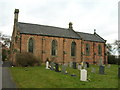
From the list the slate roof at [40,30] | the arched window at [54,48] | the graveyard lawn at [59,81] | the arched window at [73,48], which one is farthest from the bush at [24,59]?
the arched window at [73,48]

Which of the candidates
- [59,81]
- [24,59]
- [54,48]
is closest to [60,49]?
[54,48]

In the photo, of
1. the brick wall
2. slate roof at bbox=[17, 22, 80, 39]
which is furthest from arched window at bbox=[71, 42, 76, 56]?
slate roof at bbox=[17, 22, 80, 39]

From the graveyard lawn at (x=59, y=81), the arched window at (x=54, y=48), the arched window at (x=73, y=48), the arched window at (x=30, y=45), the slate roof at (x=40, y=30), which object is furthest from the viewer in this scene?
the arched window at (x=73, y=48)

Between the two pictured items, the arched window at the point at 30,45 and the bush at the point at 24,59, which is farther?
the arched window at the point at 30,45

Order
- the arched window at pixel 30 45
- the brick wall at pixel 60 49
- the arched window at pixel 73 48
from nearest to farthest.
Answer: the arched window at pixel 30 45 < the brick wall at pixel 60 49 < the arched window at pixel 73 48

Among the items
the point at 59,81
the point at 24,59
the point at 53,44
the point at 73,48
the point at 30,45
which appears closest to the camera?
the point at 59,81

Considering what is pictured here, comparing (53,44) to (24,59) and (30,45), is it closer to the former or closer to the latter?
(30,45)

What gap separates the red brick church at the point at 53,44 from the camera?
28.6 meters

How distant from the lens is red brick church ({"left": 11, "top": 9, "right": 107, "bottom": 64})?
1125 inches

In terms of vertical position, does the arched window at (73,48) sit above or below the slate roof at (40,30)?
below

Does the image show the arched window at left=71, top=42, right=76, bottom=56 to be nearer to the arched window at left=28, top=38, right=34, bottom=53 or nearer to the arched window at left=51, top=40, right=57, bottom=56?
the arched window at left=51, top=40, right=57, bottom=56

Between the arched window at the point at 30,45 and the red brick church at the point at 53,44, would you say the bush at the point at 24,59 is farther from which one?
the arched window at the point at 30,45

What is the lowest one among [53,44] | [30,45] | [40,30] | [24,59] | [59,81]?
[59,81]

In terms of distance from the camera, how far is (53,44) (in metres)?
31.5
